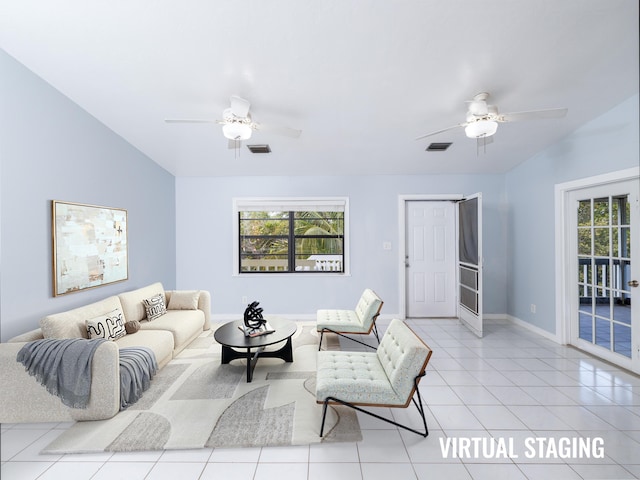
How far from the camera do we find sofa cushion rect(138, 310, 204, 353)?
129 inches

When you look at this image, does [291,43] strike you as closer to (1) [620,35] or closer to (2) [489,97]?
(2) [489,97]

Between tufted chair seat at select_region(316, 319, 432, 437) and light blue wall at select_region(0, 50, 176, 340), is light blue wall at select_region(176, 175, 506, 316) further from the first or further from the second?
tufted chair seat at select_region(316, 319, 432, 437)

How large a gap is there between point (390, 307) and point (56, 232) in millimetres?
4399

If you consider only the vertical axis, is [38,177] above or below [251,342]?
above

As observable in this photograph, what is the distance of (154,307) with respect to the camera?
11.8ft

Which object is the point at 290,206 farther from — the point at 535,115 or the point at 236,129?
the point at 535,115

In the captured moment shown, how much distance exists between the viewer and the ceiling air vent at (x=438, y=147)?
3.96m

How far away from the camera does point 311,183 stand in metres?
4.89

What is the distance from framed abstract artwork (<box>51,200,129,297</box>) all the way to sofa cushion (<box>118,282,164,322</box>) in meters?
0.29

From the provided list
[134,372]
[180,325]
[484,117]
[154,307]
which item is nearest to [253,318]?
[180,325]

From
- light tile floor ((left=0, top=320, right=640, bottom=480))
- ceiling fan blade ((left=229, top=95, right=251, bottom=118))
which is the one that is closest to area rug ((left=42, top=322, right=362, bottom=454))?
light tile floor ((left=0, top=320, right=640, bottom=480))

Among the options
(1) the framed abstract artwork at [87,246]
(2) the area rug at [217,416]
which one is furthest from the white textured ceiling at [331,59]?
(2) the area rug at [217,416]

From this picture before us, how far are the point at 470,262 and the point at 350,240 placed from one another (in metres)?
1.85

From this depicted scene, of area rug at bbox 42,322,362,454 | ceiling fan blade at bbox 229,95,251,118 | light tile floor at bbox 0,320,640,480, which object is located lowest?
light tile floor at bbox 0,320,640,480
